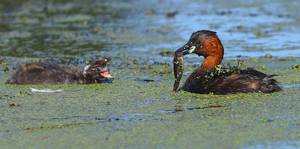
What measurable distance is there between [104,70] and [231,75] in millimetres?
2125

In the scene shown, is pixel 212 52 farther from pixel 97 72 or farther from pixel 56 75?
pixel 56 75

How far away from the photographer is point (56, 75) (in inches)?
A: 404

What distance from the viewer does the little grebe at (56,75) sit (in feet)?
33.7

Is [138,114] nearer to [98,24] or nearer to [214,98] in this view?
[214,98]

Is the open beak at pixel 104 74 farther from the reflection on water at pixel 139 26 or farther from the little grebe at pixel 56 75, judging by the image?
the reflection on water at pixel 139 26

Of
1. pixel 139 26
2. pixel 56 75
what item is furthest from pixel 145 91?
pixel 139 26

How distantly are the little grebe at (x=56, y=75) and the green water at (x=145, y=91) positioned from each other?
18 cm

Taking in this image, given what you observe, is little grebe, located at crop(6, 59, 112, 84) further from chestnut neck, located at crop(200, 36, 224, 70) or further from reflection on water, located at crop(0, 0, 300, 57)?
reflection on water, located at crop(0, 0, 300, 57)

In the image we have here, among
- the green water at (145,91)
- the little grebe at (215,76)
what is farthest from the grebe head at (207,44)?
the green water at (145,91)

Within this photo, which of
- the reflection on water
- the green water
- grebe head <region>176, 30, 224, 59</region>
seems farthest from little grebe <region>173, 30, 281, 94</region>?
the reflection on water

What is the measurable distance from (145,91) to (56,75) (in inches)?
56.2

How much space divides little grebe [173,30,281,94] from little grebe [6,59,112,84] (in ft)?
4.45

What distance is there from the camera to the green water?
6.90 m

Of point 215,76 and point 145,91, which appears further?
point 145,91
